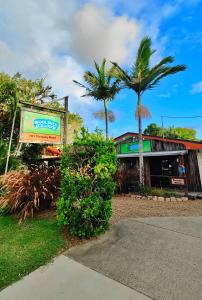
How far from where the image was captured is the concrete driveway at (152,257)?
2703 millimetres

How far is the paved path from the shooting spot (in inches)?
101

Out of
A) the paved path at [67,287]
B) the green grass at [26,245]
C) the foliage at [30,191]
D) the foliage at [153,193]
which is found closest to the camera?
the paved path at [67,287]

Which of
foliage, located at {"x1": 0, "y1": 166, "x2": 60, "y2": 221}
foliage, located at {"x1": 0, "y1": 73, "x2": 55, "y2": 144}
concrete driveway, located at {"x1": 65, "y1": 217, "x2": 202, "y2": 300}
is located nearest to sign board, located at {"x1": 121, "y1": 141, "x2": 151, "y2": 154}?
foliage, located at {"x1": 0, "y1": 73, "x2": 55, "y2": 144}

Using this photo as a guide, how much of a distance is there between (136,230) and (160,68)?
28.4 ft

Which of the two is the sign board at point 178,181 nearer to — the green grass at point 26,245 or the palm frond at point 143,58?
the palm frond at point 143,58

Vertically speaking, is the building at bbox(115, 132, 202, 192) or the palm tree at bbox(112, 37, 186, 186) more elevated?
the palm tree at bbox(112, 37, 186, 186)

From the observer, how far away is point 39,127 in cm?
742

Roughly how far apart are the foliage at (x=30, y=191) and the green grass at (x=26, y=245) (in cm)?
45

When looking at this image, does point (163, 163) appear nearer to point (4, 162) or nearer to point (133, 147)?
point (133, 147)

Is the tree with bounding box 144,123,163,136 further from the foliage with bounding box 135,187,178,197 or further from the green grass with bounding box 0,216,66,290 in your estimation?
the green grass with bounding box 0,216,66,290

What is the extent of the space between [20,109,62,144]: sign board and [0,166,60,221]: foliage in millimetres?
1462

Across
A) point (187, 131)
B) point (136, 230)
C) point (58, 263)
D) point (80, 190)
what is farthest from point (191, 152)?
point (187, 131)

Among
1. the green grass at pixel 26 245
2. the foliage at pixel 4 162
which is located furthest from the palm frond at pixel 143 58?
the green grass at pixel 26 245

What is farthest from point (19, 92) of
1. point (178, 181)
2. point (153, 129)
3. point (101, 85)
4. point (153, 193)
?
point (153, 129)
